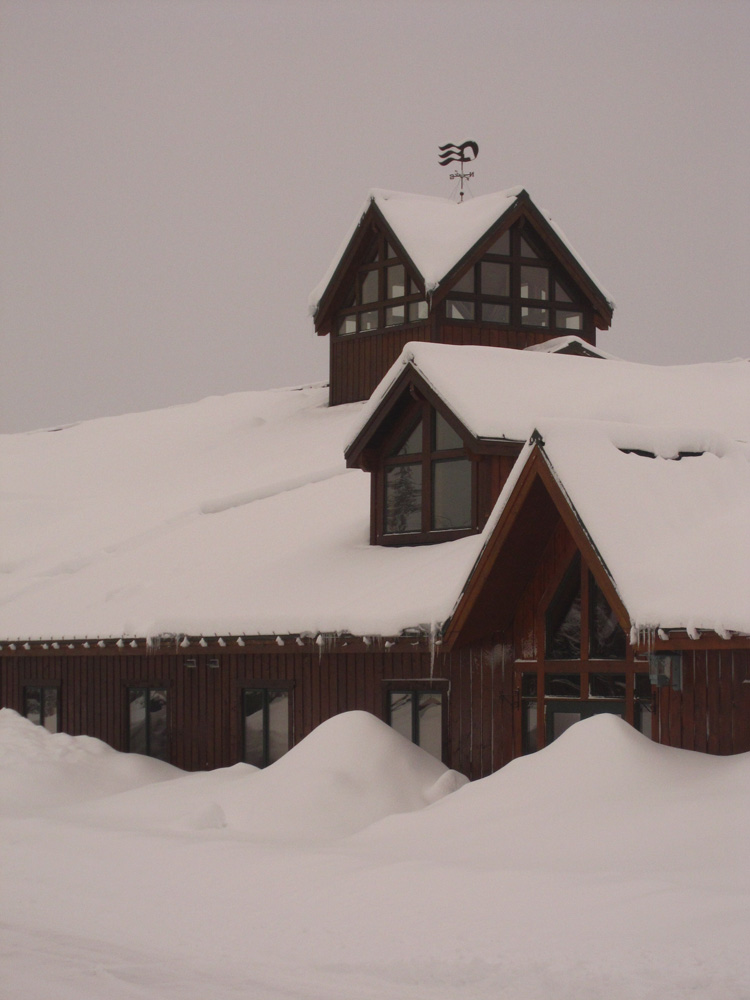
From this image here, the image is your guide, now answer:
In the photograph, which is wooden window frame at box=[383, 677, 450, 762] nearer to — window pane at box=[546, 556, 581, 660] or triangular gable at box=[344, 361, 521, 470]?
window pane at box=[546, 556, 581, 660]

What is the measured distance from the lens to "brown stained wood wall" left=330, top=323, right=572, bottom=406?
27453 millimetres

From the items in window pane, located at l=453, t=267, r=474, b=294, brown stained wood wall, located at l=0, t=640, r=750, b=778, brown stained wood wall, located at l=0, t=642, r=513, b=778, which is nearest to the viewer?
brown stained wood wall, located at l=0, t=640, r=750, b=778

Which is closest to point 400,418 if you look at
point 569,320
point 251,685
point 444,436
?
point 444,436

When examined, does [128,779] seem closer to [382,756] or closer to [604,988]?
[382,756]

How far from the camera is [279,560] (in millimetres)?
20266

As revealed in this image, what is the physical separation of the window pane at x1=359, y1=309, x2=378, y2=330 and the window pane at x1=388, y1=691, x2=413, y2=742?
12826 mm

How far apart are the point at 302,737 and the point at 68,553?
854 cm

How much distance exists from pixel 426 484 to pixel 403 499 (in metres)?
0.57

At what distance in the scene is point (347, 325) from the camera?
2958 centimetres

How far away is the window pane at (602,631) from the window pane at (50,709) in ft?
34.3

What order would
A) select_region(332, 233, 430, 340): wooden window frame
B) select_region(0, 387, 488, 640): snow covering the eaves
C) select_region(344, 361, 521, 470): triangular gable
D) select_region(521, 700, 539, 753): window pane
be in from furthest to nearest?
select_region(332, 233, 430, 340): wooden window frame → select_region(344, 361, 521, 470): triangular gable → select_region(0, 387, 488, 640): snow covering the eaves → select_region(521, 700, 539, 753): window pane

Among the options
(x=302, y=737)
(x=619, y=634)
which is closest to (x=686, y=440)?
(x=619, y=634)

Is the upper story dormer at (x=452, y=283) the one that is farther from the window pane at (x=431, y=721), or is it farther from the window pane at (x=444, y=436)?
the window pane at (x=431, y=721)

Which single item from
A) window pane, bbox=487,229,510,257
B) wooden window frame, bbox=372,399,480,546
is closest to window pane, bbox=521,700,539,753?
wooden window frame, bbox=372,399,480,546
